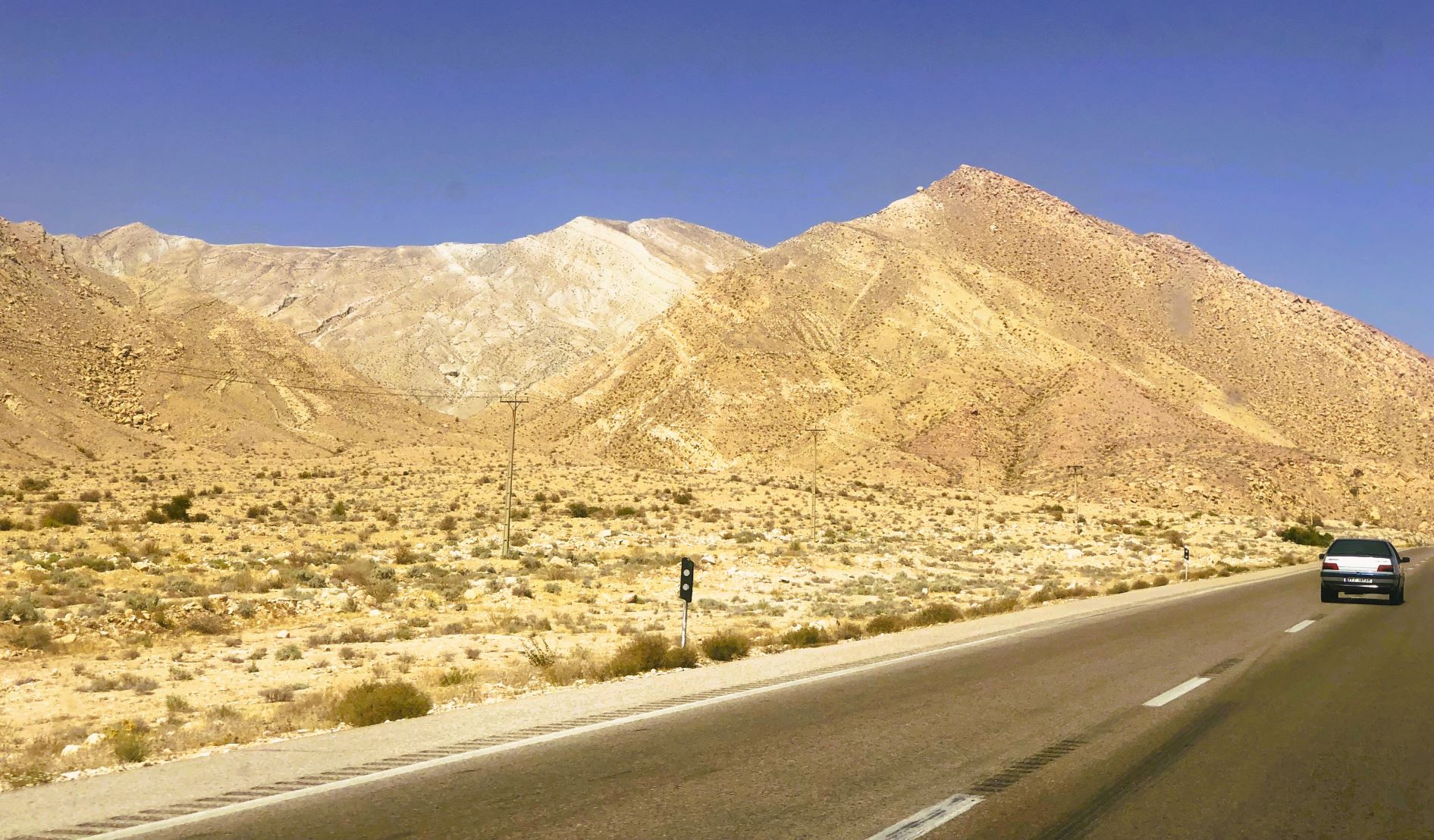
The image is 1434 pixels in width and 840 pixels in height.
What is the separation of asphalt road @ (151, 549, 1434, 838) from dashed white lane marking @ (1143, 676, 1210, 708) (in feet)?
0.21

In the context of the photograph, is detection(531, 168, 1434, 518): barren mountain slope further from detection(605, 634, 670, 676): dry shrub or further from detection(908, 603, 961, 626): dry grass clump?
detection(605, 634, 670, 676): dry shrub

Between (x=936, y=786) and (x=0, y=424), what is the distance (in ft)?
252

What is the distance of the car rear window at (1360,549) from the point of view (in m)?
26.1

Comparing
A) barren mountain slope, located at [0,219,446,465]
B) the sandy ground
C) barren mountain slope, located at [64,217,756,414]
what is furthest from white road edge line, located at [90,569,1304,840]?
barren mountain slope, located at [64,217,756,414]

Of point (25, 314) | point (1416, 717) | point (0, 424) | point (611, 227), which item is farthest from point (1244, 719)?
point (611, 227)

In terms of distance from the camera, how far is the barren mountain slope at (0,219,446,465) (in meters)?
74.1

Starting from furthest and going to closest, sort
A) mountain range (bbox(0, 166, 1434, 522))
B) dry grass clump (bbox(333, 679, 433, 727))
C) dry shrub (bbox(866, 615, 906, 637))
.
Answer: mountain range (bbox(0, 166, 1434, 522)) < dry shrub (bbox(866, 615, 906, 637)) < dry grass clump (bbox(333, 679, 433, 727))

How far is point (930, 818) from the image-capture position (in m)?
6.83

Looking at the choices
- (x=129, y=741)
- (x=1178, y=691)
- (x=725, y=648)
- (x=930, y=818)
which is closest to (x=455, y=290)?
(x=725, y=648)

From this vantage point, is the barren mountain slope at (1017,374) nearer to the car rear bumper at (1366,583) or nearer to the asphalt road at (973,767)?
the car rear bumper at (1366,583)

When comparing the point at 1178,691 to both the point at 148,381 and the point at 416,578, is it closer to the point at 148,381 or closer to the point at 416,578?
the point at 416,578

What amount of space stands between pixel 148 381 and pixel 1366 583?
3404 inches

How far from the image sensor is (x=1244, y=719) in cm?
1049

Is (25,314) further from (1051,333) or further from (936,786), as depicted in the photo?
(936,786)
